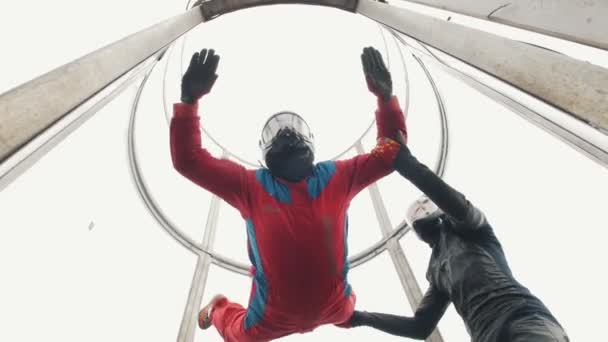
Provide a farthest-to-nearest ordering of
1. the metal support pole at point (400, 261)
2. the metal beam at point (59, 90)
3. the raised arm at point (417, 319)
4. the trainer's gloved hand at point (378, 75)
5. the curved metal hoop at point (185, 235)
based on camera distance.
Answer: the curved metal hoop at point (185, 235)
the metal support pole at point (400, 261)
the raised arm at point (417, 319)
the trainer's gloved hand at point (378, 75)
the metal beam at point (59, 90)

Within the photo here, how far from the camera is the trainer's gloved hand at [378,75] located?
1561 millimetres

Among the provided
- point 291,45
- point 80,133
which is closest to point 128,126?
point 80,133

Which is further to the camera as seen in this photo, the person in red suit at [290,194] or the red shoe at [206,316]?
the red shoe at [206,316]

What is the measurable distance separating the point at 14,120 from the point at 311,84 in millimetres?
3305

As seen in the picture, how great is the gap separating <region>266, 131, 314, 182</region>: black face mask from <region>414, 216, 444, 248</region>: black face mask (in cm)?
80

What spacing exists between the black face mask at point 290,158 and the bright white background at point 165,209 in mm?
687

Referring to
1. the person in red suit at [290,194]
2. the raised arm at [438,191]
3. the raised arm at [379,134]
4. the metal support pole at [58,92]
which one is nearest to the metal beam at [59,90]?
the metal support pole at [58,92]

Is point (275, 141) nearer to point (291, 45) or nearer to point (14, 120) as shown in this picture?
point (14, 120)

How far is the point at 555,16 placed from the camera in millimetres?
664

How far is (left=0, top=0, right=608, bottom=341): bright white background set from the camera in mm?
980

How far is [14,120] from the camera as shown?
1.82 ft

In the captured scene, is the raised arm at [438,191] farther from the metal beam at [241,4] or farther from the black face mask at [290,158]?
the metal beam at [241,4]

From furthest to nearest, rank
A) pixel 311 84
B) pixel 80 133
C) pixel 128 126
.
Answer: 1. pixel 311 84
2. pixel 128 126
3. pixel 80 133

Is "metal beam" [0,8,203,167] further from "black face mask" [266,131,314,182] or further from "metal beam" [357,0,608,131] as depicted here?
"metal beam" [357,0,608,131]
